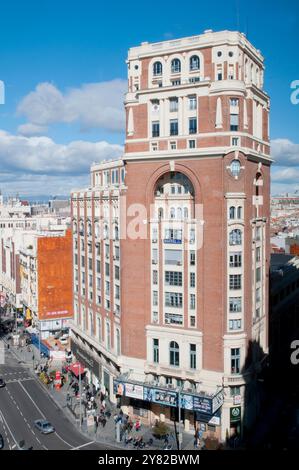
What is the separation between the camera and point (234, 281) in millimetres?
52188

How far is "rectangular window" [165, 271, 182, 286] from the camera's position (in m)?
54.3

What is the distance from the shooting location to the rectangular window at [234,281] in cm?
5209

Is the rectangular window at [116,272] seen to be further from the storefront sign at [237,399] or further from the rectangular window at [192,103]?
the rectangular window at [192,103]

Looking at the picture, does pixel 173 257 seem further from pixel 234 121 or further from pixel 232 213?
pixel 234 121

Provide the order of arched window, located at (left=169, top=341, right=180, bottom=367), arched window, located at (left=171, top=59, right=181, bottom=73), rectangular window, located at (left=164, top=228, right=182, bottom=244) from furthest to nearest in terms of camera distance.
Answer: arched window, located at (left=171, top=59, right=181, bottom=73) < arched window, located at (left=169, top=341, right=180, bottom=367) < rectangular window, located at (left=164, top=228, right=182, bottom=244)

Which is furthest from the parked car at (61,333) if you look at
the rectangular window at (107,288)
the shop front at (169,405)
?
the shop front at (169,405)

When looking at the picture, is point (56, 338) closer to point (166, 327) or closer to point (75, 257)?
point (75, 257)

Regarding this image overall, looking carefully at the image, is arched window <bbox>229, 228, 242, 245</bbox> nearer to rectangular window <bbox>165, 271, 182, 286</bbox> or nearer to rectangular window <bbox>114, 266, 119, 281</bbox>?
rectangular window <bbox>165, 271, 182, 286</bbox>

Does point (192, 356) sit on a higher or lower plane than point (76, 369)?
higher

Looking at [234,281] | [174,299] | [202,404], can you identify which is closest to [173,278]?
[174,299]

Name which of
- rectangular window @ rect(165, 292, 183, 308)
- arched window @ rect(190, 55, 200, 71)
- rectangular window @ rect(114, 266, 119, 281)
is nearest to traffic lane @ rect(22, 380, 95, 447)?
rectangular window @ rect(165, 292, 183, 308)

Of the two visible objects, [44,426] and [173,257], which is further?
[173,257]

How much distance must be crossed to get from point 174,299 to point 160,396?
11.0 metres

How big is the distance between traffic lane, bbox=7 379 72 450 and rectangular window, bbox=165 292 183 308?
18924mm
